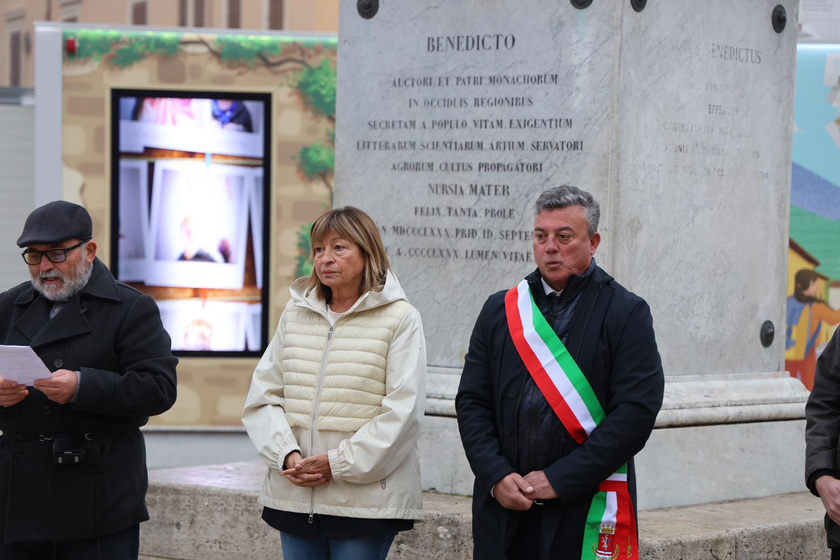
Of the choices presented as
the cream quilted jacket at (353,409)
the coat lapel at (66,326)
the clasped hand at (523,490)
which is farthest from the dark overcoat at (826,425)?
the coat lapel at (66,326)

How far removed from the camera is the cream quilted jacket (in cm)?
397

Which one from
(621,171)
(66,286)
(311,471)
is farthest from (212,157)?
(311,471)

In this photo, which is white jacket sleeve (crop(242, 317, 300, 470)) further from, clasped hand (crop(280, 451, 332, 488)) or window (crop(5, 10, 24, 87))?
window (crop(5, 10, 24, 87))

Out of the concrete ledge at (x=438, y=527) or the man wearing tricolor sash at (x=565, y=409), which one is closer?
the man wearing tricolor sash at (x=565, y=409)

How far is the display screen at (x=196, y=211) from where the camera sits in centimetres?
1033

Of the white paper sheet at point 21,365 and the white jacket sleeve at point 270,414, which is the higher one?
the white paper sheet at point 21,365

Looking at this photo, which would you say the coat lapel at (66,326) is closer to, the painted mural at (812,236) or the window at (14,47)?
the painted mural at (812,236)

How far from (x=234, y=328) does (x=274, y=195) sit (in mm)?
1133

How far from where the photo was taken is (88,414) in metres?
4.03

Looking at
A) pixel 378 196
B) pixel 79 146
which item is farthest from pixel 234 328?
pixel 378 196

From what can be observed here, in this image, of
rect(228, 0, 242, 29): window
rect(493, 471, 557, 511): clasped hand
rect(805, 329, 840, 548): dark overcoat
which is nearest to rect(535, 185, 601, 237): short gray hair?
rect(493, 471, 557, 511): clasped hand

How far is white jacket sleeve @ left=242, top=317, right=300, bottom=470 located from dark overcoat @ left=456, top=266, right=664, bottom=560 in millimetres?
606

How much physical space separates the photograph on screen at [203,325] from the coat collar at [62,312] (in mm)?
6211

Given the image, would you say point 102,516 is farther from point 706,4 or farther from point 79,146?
point 79,146
